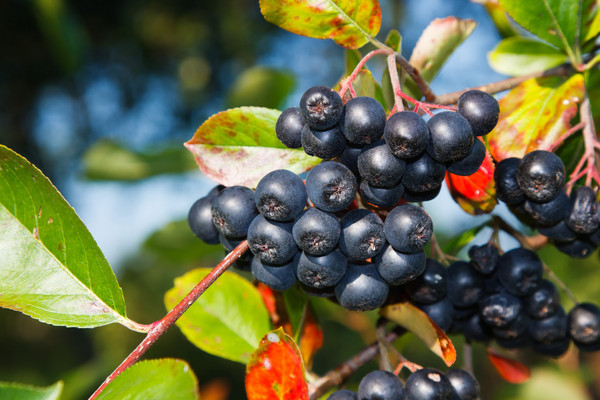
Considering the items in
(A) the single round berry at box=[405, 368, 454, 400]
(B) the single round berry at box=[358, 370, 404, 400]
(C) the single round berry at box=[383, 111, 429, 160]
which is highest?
(C) the single round berry at box=[383, 111, 429, 160]

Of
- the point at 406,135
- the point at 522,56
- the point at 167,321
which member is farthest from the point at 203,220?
the point at 522,56

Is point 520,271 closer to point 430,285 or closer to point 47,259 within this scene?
point 430,285

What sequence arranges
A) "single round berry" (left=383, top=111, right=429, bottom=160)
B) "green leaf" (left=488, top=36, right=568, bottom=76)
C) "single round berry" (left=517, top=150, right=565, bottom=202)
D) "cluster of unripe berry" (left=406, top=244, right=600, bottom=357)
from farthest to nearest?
"green leaf" (left=488, top=36, right=568, bottom=76) < "cluster of unripe berry" (left=406, top=244, right=600, bottom=357) < "single round berry" (left=517, top=150, right=565, bottom=202) < "single round berry" (left=383, top=111, right=429, bottom=160)

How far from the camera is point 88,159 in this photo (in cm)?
227

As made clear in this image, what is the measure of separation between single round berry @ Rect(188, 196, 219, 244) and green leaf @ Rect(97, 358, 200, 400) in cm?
26

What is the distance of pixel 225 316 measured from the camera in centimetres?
134

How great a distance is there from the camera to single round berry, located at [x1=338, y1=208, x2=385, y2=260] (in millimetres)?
833

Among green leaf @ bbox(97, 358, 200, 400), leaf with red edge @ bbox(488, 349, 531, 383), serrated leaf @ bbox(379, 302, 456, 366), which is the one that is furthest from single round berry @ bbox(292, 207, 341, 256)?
leaf with red edge @ bbox(488, 349, 531, 383)

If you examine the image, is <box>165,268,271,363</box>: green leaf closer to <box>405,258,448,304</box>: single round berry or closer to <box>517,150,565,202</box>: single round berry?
<box>405,258,448,304</box>: single round berry

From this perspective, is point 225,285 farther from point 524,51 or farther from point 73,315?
point 524,51

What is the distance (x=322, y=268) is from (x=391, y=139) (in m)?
0.24

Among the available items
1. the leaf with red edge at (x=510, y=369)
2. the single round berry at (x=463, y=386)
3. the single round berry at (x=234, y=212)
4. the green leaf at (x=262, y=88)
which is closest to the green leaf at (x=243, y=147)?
the single round berry at (x=234, y=212)

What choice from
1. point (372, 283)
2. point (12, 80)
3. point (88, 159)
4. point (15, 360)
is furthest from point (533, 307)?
point (15, 360)

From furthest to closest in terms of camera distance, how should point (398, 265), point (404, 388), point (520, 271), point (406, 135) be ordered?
point (520, 271) < point (404, 388) < point (398, 265) < point (406, 135)
